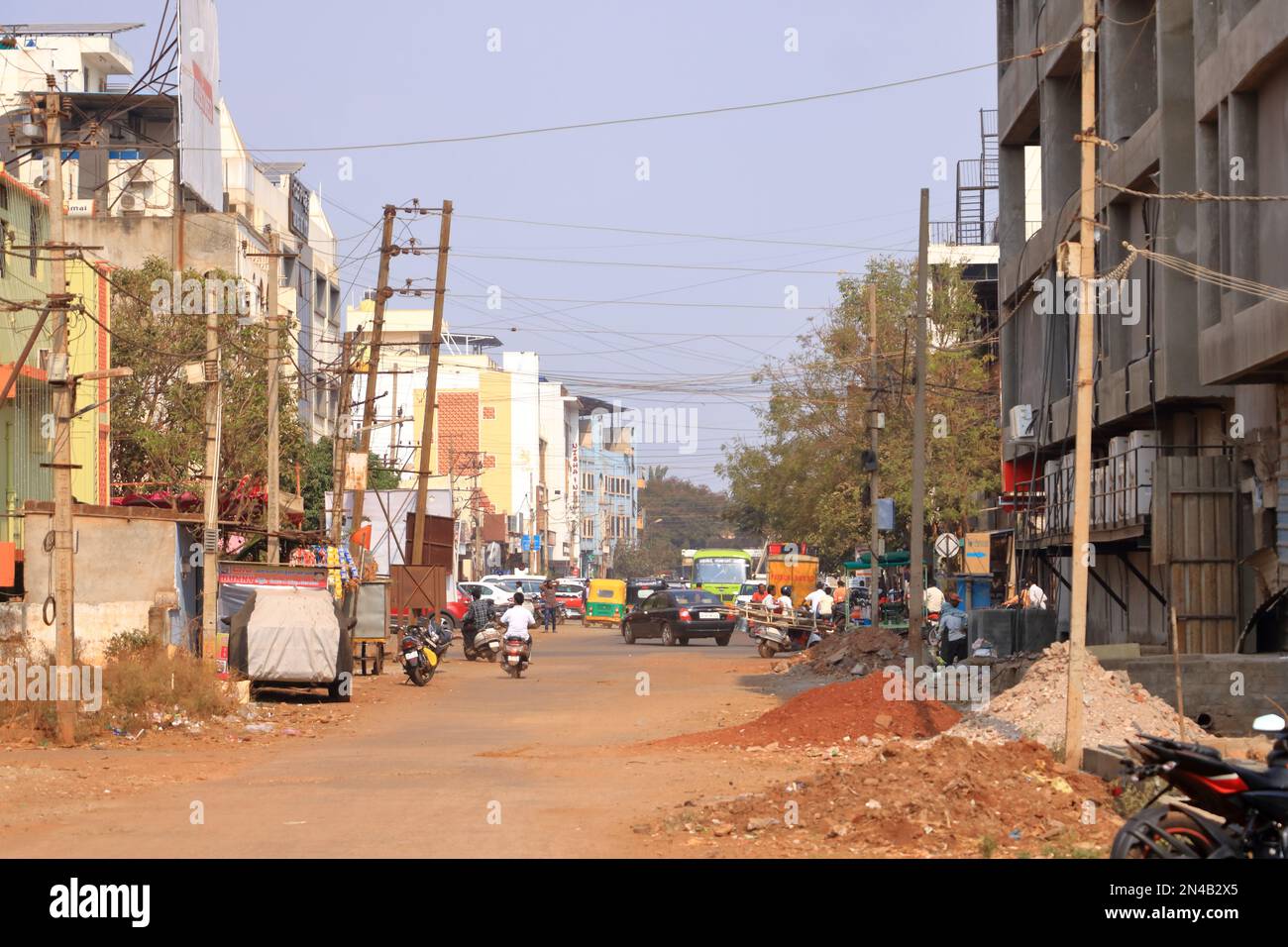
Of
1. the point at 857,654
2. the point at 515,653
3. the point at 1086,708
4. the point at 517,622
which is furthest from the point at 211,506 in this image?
the point at 1086,708

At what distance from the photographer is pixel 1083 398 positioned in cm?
1488

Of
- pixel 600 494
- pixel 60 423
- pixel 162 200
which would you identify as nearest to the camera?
pixel 60 423

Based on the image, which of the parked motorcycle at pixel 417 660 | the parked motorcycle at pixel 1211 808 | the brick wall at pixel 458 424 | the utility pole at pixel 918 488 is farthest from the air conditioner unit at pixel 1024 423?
the brick wall at pixel 458 424

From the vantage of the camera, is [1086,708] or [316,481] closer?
[1086,708]

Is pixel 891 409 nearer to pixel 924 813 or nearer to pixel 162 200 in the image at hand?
pixel 162 200

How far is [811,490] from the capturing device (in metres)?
60.6

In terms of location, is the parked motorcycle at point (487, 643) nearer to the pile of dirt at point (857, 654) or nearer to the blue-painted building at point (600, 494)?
the pile of dirt at point (857, 654)

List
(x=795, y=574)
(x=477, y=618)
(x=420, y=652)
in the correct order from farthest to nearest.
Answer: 1. (x=795, y=574)
2. (x=477, y=618)
3. (x=420, y=652)

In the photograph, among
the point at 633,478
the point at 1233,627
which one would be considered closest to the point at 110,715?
the point at 1233,627

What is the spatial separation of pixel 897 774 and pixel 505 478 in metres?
100

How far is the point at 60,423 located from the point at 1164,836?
610 inches

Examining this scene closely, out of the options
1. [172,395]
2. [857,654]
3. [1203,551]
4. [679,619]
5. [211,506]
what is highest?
[172,395]

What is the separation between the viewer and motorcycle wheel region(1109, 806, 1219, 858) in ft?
27.4

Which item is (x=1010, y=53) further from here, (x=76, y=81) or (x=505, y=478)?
(x=505, y=478)
